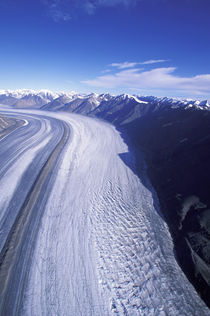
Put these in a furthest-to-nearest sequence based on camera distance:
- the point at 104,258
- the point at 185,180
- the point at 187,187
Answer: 1. the point at 185,180
2. the point at 187,187
3. the point at 104,258

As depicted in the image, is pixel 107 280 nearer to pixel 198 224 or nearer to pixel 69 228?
pixel 69 228

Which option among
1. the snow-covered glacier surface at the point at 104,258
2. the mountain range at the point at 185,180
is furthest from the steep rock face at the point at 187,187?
the snow-covered glacier surface at the point at 104,258

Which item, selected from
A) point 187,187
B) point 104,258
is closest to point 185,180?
point 187,187

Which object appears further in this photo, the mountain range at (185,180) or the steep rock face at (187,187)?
the mountain range at (185,180)

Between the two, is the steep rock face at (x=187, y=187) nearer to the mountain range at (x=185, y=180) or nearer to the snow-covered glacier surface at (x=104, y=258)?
the mountain range at (x=185, y=180)

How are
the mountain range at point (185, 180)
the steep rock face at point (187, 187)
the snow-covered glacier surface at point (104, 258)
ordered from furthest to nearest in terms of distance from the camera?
the mountain range at point (185, 180) → the steep rock face at point (187, 187) → the snow-covered glacier surface at point (104, 258)

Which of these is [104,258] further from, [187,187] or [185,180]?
[185,180]

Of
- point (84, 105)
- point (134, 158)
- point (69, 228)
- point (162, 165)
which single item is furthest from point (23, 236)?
point (84, 105)

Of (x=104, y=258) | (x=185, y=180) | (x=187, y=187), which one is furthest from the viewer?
A: (x=185, y=180)

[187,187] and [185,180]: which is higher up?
[185,180]

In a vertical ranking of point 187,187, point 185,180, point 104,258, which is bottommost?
point 104,258
